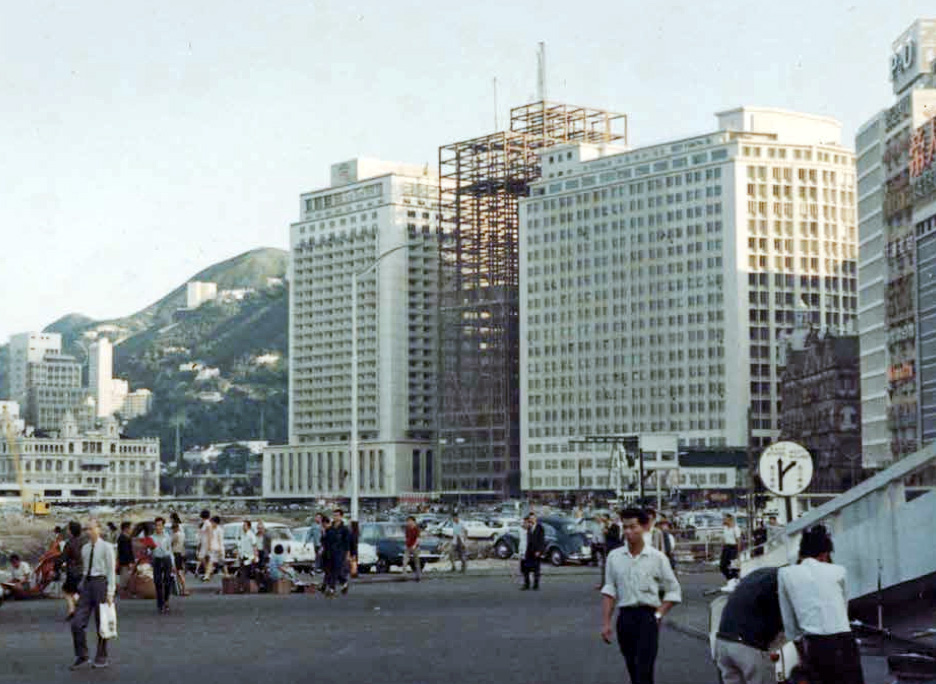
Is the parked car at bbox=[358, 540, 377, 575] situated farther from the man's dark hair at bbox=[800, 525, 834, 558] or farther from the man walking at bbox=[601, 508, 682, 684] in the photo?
the man's dark hair at bbox=[800, 525, 834, 558]

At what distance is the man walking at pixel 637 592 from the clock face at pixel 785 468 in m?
7.98

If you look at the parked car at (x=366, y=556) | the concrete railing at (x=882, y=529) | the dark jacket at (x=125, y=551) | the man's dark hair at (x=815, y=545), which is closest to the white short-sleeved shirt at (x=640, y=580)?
the man's dark hair at (x=815, y=545)

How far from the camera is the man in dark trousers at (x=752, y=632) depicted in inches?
421

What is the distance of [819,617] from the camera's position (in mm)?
10477

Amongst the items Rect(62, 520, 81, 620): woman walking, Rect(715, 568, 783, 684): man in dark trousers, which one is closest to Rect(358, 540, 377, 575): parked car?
Rect(62, 520, 81, 620): woman walking

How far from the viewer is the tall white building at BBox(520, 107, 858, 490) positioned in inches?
6826

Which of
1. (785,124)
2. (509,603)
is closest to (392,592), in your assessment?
(509,603)

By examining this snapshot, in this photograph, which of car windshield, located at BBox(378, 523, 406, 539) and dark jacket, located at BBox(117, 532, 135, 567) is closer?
dark jacket, located at BBox(117, 532, 135, 567)

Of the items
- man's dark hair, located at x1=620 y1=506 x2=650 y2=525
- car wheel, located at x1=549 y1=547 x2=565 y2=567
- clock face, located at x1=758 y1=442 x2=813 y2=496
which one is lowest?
car wheel, located at x1=549 y1=547 x2=565 y2=567

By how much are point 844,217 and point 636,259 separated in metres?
22.3

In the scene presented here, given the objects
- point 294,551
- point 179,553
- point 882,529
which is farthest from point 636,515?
point 294,551

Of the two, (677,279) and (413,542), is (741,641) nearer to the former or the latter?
(413,542)

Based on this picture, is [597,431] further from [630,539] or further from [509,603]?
[630,539]

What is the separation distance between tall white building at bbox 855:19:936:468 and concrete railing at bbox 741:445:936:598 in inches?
3696
